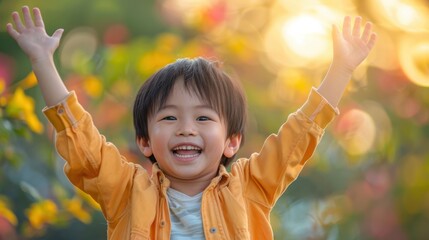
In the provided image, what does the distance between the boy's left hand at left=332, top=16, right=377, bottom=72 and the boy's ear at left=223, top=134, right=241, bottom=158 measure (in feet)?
1.14

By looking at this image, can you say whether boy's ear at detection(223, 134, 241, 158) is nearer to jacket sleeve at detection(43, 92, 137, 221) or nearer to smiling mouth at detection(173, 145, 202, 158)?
smiling mouth at detection(173, 145, 202, 158)

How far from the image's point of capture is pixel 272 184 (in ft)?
8.59

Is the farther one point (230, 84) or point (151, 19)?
point (151, 19)

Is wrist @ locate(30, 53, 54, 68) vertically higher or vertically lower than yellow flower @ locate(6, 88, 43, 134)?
lower

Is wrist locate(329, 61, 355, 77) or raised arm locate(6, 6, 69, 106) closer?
raised arm locate(6, 6, 69, 106)

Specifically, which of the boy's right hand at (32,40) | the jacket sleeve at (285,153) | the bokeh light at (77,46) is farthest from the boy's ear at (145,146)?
the bokeh light at (77,46)

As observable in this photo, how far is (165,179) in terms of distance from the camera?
262 cm

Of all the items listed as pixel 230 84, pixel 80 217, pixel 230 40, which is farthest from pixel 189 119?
pixel 230 40

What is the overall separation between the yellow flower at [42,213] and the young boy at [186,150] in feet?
4.28

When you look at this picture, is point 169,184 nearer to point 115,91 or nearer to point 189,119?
point 189,119

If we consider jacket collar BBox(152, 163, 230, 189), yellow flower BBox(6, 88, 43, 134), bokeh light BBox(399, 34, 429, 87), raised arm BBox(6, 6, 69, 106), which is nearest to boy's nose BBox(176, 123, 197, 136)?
jacket collar BBox(152, 163, 230, 189)

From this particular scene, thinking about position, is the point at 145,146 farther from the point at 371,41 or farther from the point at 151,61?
the point at 151,61

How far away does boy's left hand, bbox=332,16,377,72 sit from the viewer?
2.61 meters

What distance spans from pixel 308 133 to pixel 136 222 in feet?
1.63
